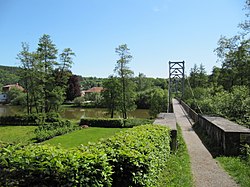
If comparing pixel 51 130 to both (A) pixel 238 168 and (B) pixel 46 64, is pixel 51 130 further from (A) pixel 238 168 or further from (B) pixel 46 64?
(A) pixel 238 168

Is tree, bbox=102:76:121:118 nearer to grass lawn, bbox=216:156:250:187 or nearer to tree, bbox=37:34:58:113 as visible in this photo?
tree, bbox=37:34:58:113

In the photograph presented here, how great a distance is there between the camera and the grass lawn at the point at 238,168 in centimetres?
440

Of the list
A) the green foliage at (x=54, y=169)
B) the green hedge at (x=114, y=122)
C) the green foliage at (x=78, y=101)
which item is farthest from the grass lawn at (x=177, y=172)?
the green foliage at (x=78, y=101)

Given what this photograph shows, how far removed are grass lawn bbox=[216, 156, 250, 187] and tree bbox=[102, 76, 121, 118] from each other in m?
23.1

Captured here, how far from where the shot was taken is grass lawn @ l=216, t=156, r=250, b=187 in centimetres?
440

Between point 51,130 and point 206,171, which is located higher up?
point 206,171

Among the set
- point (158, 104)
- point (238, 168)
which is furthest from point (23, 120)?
point (238, 168)

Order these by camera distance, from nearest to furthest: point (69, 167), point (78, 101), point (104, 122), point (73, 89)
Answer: point (69, 167)
point (104, 122)
point (73, 89)
point (78, 101)

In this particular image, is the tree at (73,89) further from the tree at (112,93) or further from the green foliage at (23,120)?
the green foliage at (23,120)

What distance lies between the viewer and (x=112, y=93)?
96.3 feet

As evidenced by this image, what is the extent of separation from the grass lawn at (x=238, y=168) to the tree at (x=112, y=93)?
23.1 metres

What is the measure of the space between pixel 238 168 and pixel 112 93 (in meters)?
24.7

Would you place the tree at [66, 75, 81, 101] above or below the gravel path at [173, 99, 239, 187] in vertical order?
above

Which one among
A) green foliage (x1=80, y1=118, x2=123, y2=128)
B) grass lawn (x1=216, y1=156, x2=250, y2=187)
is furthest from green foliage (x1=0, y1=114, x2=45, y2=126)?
grass lawn (x1=216, y1=156, x2=250, y2=187)
